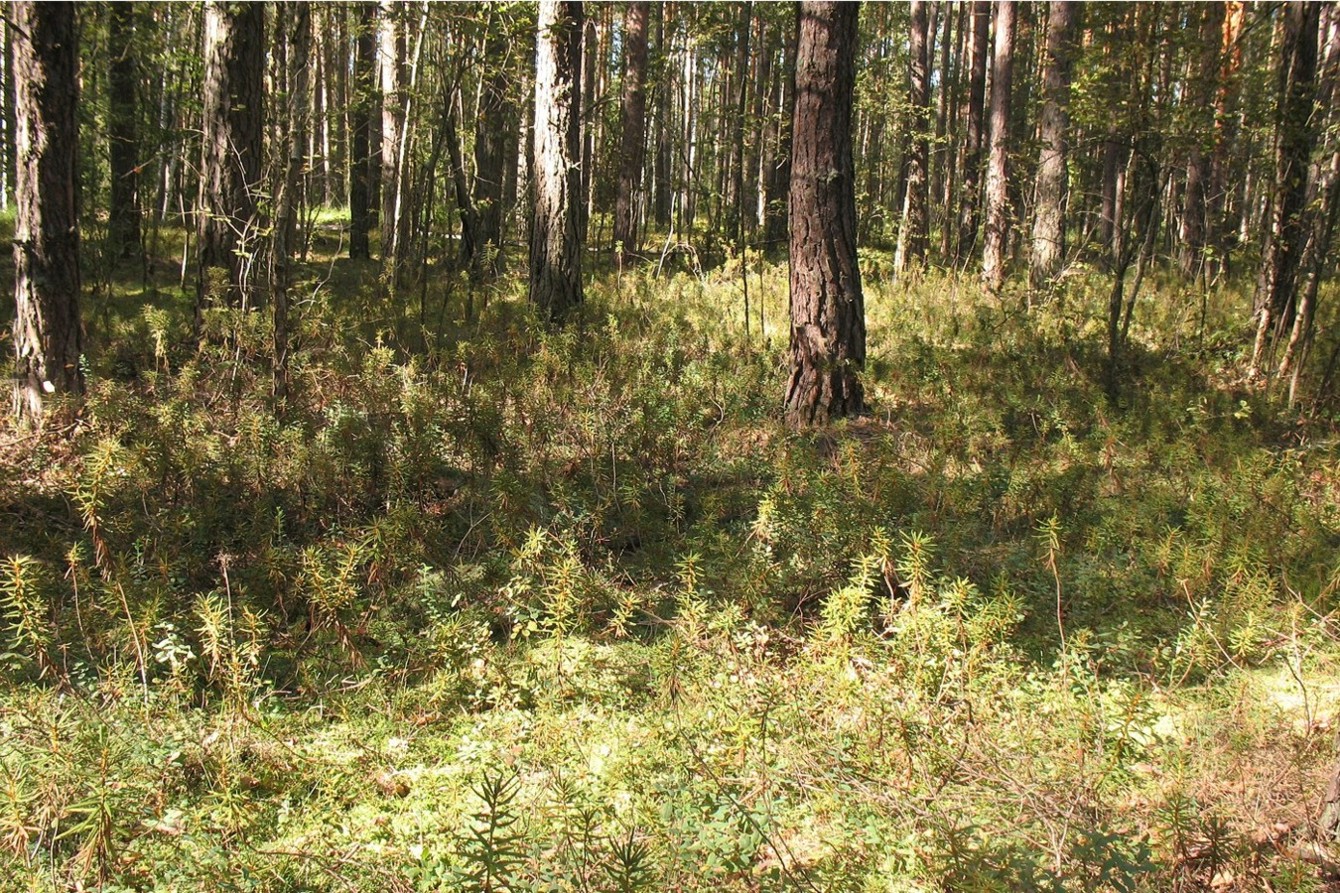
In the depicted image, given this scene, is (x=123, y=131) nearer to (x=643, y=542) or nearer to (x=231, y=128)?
(x=231, y=128)

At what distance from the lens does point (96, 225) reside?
9922mm

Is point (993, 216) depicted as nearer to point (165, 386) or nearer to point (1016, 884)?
point (165, 386)

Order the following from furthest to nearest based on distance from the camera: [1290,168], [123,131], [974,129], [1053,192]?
[974,129] < [1053,192] < [123,131] < [1290,168]

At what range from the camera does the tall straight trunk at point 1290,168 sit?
25.4ft

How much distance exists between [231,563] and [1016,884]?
4.26m

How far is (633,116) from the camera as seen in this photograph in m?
15.3

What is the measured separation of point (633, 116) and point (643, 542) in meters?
11.7

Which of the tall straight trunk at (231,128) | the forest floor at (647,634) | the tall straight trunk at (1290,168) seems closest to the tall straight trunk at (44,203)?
the forest floor at (647,634)

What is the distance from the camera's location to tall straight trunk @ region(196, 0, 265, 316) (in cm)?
793

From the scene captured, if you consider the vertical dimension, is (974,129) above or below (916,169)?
above

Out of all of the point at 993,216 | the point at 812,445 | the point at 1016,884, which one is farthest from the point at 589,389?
the point at 993,216

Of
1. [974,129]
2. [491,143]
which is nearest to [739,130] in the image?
[491,143]

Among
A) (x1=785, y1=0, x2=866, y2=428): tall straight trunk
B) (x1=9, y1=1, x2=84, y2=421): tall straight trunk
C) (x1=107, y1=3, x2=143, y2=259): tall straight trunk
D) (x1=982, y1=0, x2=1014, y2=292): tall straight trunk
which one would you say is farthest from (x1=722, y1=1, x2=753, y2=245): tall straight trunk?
(x1=107, y1=3, x2=143, y2=259): tall straight trunk

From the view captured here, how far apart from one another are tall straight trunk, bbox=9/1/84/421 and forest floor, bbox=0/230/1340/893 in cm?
48
